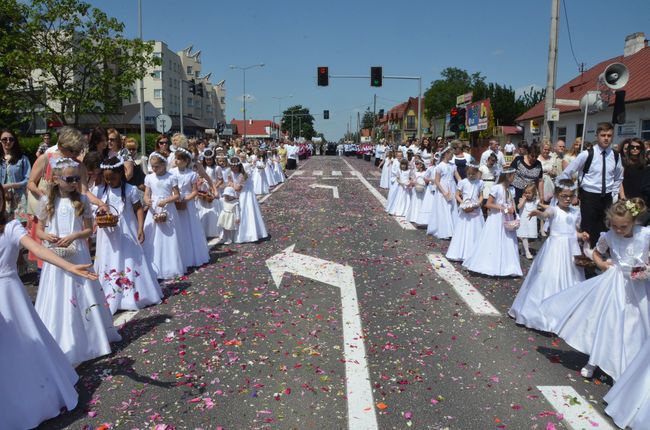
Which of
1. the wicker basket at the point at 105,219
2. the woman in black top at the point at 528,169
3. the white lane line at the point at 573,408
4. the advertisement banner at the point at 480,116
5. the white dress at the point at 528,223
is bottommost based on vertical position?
the white lane line at the point at 573,408

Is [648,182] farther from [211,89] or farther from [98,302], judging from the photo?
[211,89]

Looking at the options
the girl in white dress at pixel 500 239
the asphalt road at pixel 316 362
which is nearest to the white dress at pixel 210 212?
the asphalt road at pixel 316 362

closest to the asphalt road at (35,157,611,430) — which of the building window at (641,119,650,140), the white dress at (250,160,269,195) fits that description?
the white dress at (250,160,269,195)

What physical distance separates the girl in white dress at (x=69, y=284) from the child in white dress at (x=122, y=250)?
1.05 meters

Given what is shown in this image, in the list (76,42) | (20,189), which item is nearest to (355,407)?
(20,189)

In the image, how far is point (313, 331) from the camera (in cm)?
570

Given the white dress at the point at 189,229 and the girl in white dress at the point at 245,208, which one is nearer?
the white dress at the point at 189,229

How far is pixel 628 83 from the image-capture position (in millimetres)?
28828

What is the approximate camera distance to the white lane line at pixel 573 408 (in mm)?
3850

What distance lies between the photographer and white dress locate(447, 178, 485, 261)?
912 cm

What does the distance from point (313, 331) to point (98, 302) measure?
2096 millimetres

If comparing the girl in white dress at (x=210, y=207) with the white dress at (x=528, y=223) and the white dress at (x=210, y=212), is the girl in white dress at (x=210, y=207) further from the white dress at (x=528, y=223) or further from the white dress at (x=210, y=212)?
the white dress at (x=528, y=223)

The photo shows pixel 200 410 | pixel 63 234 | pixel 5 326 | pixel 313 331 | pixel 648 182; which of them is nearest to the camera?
pixel 5 326

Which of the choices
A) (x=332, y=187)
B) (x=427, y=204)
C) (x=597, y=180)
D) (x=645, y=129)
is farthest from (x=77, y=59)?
(x=645, y=129)
